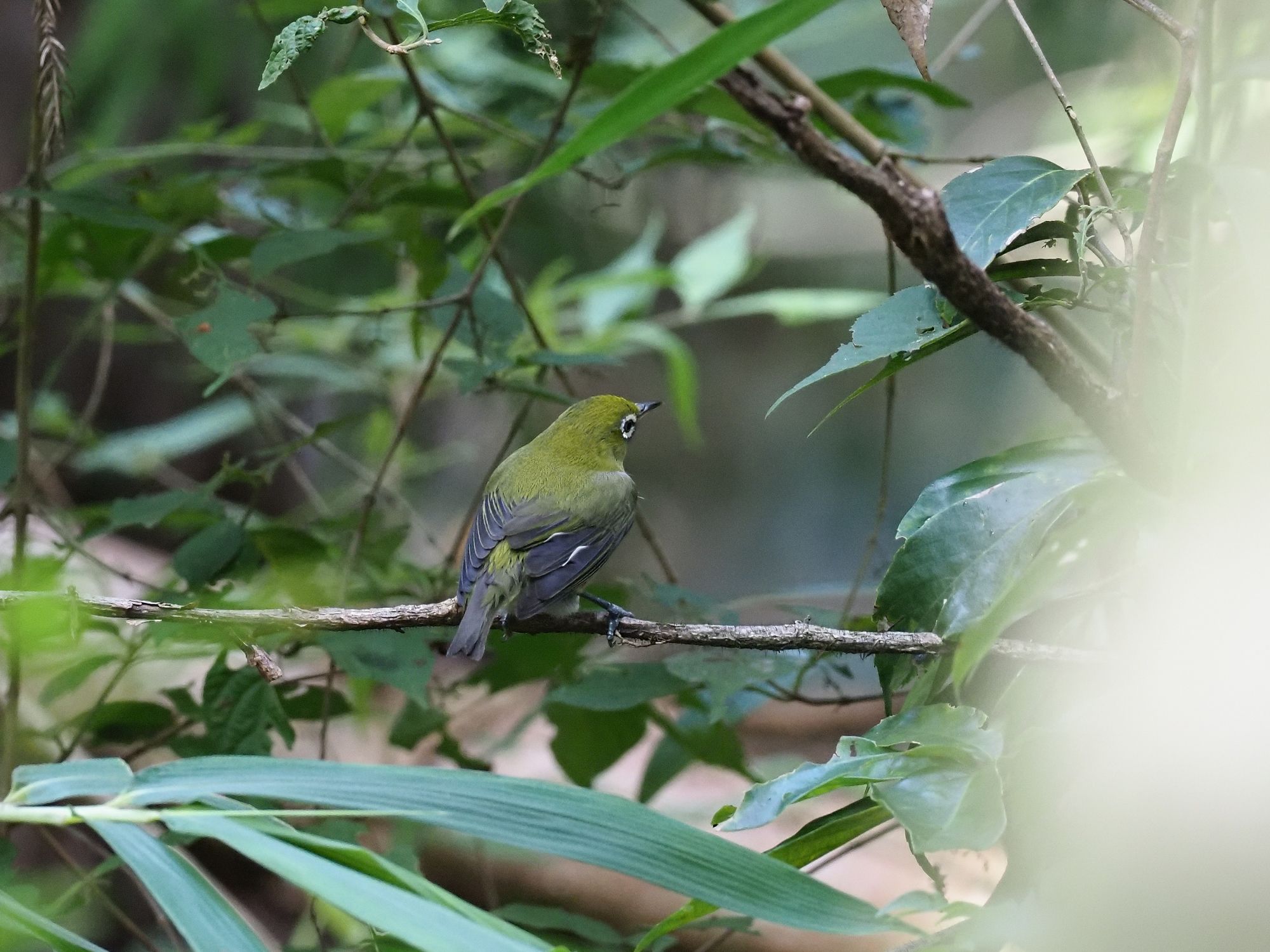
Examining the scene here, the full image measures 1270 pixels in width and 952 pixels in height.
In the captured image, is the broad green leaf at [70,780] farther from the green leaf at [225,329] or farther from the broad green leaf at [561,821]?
the green leaf at [225,329]

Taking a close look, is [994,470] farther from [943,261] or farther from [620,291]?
[620,291]

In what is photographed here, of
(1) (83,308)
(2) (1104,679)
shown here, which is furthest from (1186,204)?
(1) (83,308)

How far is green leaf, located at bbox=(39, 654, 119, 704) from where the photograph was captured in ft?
6.10

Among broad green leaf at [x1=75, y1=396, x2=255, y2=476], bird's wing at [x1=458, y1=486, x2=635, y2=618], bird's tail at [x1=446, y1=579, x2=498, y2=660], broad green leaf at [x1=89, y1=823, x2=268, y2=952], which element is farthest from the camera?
broad green leaf at [x1=75, y1=396, x2=255, y2=476]

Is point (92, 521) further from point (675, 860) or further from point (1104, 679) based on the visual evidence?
point (1104, 679)

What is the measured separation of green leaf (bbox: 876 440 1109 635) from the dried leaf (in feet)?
1.55

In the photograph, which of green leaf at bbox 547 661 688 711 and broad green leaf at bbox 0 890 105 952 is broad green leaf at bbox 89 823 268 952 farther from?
green leaf at bbox 547 661 688 711

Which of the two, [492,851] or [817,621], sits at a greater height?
[817,621]

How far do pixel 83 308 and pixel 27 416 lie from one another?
13.1ft

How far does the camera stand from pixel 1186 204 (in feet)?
3.94

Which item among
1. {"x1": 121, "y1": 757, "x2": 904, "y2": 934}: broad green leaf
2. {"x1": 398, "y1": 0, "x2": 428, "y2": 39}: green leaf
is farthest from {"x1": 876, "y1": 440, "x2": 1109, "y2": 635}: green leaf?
{"x1": 398, "y1": 0, "x2": 428, "y2": 39}: green leaf

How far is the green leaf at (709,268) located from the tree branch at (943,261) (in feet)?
8.99

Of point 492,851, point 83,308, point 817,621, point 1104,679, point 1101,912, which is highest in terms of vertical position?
point 1104,679

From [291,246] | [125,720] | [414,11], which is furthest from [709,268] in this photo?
[414,11]
